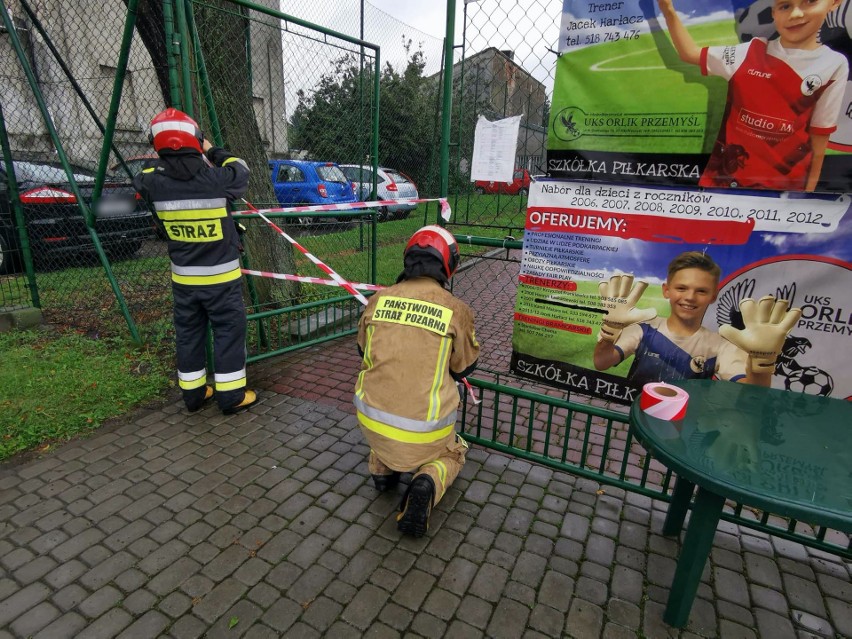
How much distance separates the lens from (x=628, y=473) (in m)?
3.21

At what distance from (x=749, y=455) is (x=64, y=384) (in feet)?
15.4

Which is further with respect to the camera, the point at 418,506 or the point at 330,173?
the point at 330,173

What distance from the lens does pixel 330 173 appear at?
5.60 m

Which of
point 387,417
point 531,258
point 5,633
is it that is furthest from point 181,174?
point 5,633

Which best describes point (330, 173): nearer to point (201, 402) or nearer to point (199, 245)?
point (199, 245)

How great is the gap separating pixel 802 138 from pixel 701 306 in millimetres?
751

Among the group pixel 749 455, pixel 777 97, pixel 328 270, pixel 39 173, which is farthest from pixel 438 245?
pixel 39 173

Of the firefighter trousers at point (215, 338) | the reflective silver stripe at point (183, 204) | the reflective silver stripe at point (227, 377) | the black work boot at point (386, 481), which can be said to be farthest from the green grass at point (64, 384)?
the black work boot at point (386, 481)

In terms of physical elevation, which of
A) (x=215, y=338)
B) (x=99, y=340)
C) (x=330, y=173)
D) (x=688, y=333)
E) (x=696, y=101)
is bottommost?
(x=99, y=340)

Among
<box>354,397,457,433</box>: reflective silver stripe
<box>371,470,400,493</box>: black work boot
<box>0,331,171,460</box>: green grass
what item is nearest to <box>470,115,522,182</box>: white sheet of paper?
<box>354,397,457,433</box>: reflective silver stripe

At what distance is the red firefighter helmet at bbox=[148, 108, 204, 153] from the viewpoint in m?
3.16

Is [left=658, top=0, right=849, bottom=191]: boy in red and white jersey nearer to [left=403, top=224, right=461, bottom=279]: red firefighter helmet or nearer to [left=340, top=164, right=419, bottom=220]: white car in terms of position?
[left=403, top=224, right=461, bottom=279]: red firefighter helmet

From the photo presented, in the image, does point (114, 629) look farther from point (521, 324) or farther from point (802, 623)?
point (802, 623)

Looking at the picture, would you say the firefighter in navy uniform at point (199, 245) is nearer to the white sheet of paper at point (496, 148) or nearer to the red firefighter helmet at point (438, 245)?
the red firefighter helmet at point (438, 245)
